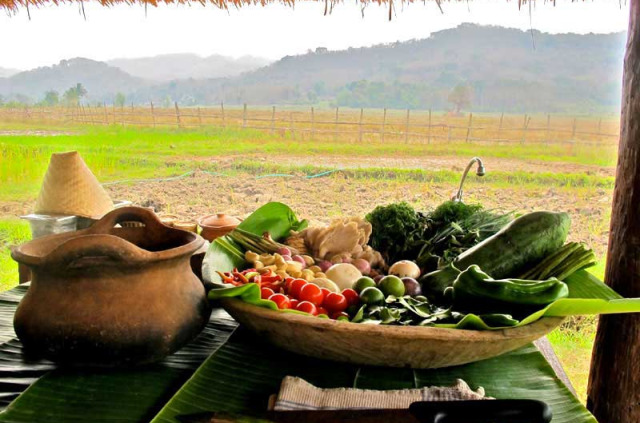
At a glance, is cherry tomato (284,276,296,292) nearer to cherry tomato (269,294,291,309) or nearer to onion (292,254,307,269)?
cherry tomato (269,294,291,309)

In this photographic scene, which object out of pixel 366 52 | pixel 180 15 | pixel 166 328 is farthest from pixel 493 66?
pixel 166 328

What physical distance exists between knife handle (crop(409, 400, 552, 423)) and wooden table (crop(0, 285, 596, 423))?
26 cm

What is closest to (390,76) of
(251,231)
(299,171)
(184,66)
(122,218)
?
(299,171)

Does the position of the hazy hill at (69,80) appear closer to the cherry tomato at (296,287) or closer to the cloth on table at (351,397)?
the cherry tomato at (296,287)

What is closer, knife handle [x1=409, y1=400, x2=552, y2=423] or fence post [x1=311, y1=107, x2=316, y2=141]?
knife handle [x1=409, y1=400, x2=552, y2=423]

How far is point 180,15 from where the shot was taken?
63.9ft

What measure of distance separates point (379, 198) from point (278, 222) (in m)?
10.6

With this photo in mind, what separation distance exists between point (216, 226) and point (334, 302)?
143cm

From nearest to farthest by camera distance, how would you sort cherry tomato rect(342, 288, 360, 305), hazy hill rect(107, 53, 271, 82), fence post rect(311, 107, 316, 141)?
cherry tomato rect(342, 288, 360, 305), fence post rect(311, 107, 316, 141), hazy hill rect(107, 53, 271, 82)

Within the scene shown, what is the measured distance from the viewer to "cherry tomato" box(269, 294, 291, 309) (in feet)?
3.81

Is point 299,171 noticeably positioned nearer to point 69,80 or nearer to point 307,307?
point 69,80

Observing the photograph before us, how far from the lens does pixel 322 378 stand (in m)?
1.07

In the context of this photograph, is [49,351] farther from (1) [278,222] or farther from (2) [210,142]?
(2) [210,142]

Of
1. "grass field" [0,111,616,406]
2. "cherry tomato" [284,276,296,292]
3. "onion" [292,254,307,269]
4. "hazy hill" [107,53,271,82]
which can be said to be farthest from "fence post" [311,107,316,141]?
"cherry tomato" [284,276,296,292]
